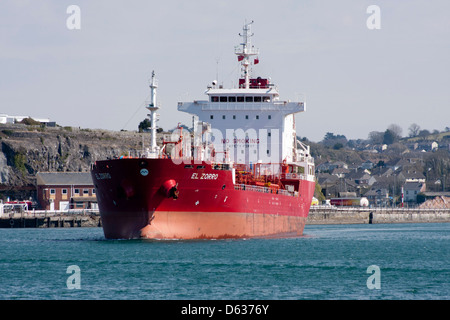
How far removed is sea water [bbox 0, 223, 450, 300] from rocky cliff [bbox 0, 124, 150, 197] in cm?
4937

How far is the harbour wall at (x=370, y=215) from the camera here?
76.6 m

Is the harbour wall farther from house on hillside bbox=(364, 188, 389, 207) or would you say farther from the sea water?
house on hillside bbox=(364, 188, 389, 207)

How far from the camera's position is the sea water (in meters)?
23.5

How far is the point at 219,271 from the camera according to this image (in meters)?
27.6

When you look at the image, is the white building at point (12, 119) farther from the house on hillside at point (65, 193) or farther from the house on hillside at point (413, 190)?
the house on hillside at point (413, 190)

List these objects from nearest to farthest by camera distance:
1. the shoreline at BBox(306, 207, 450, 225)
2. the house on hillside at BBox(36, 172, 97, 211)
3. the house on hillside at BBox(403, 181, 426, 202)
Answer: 1. the house on hillside at BBox(36, 172, 97, 211)
2. the shoreline at BBox(306, 207, 450, 225)
3. the house on hillside at BBox(403, 181, 426, 202)

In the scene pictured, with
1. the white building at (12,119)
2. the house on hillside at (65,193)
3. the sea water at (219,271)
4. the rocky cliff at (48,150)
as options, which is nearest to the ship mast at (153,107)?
the sea water at (219,271)

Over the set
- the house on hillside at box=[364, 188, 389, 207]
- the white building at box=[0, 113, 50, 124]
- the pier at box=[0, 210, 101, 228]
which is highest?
the white building at box=[0, 113, 50, 124]

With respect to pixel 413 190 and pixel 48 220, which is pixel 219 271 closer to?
pixel 48 220

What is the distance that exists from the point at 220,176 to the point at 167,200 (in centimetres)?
293

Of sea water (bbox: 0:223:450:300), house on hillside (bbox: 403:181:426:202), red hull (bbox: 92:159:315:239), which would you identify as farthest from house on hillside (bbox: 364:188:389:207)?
red hull (bbox: 92:159:315:239)

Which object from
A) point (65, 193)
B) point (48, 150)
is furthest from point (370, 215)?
point (48, 150)

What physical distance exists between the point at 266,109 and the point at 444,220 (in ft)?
147
